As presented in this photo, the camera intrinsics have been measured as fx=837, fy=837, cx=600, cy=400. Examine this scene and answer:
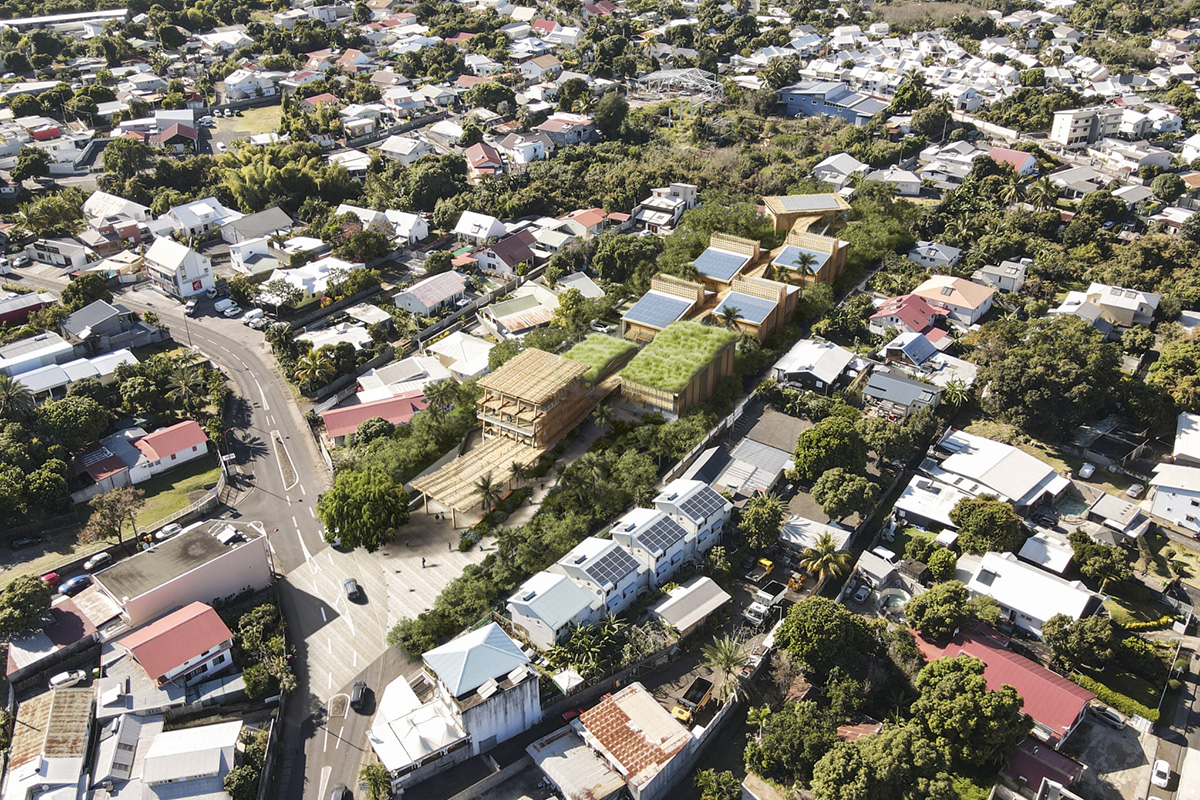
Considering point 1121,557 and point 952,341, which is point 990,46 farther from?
point 1121,557

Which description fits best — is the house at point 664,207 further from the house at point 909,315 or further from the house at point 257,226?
the house at point 257,226

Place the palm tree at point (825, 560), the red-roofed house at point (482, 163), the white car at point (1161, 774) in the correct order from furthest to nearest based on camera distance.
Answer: the red-roofed house at point (482, 163)
the palm tree at point (825, 560)
the white car at point (1161, 774)

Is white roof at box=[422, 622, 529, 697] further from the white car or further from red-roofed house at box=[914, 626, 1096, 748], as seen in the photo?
the white car

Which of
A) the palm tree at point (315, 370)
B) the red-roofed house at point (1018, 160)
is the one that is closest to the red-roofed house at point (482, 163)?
the palm tree at point (315, 370)

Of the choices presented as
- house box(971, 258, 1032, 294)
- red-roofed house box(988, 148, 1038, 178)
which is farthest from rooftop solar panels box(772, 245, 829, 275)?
red-roofed house box(988, 148, 1038, 178)

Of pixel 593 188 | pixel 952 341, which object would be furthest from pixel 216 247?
pixel 952 341

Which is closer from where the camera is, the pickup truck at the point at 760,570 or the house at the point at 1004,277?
the pickup truck at the point at 760,570

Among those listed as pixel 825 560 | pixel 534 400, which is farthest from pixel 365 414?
pixel 825 560
